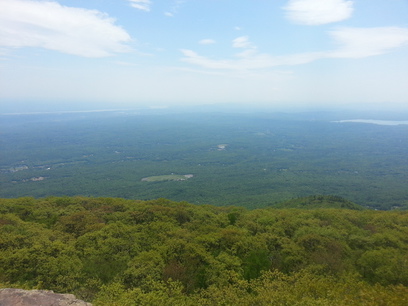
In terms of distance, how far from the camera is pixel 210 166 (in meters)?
103

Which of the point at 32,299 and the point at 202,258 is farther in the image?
the point at 202,258

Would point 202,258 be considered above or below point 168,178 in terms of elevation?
above

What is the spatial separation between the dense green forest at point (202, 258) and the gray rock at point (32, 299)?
1.45m

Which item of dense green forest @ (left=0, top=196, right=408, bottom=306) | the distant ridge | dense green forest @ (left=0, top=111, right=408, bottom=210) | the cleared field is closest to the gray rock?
dense green forest @ (left=0, top=196, right=408, bottom=306)

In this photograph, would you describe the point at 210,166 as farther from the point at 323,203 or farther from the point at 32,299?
the point at 32,299

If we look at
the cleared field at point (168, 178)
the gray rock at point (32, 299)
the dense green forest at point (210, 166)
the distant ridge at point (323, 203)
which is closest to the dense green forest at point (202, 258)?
the gray rock at point (32, 299)

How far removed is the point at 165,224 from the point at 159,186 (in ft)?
185

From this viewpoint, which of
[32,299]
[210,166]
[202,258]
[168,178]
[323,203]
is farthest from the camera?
[210,166]

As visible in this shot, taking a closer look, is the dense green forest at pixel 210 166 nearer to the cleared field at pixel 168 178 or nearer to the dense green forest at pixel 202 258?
the cleared field at pixel 168 178

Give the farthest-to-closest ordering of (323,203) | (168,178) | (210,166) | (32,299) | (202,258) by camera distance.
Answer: (210,166)
(168,178)
(323,203)
(202,258)
(32,299)

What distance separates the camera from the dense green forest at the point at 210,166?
70.1 metres

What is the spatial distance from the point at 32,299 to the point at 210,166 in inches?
3633

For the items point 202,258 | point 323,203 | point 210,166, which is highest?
point 202,258

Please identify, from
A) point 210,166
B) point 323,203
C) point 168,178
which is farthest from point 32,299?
point 210,166
